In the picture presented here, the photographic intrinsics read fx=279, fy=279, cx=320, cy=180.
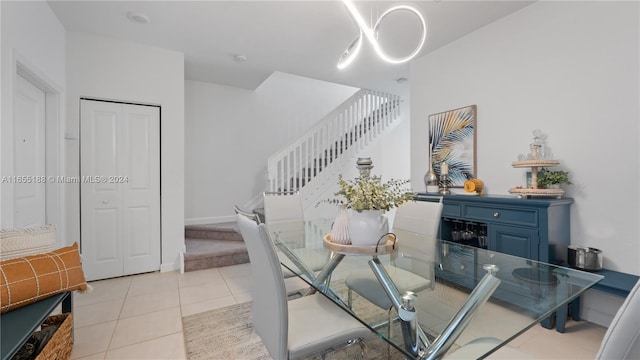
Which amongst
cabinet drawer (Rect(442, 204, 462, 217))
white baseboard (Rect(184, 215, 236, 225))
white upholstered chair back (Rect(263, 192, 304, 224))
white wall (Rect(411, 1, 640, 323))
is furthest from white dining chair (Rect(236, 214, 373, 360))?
white baseboard (Rect(184, 215, 236, 225))

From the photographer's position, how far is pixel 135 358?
6.00 feet

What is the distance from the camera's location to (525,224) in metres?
2.32

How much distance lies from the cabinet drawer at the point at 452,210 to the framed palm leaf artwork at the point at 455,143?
419 millimetres

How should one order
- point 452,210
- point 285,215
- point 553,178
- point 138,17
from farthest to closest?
1. point 285,215
2. point 452,210
3. point 138,17
4. point 553,178

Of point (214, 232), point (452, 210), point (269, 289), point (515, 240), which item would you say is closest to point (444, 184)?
point (452, 210)

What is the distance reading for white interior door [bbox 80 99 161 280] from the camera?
10.2ft

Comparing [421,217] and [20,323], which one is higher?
[421,217]

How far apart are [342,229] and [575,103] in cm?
229

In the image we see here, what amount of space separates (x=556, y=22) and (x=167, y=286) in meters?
4.55

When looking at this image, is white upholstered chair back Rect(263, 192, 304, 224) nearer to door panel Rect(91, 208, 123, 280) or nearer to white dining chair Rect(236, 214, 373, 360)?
white dining chair Rect(236, 214, 373, 360)

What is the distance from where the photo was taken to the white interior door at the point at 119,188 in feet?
10.2

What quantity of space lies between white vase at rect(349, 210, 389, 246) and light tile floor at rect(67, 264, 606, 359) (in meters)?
1.42

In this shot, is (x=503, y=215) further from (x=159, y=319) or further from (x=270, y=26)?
(x=159, y=319)

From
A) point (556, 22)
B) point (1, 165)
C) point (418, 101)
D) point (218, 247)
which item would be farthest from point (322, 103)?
point (1, 165)
